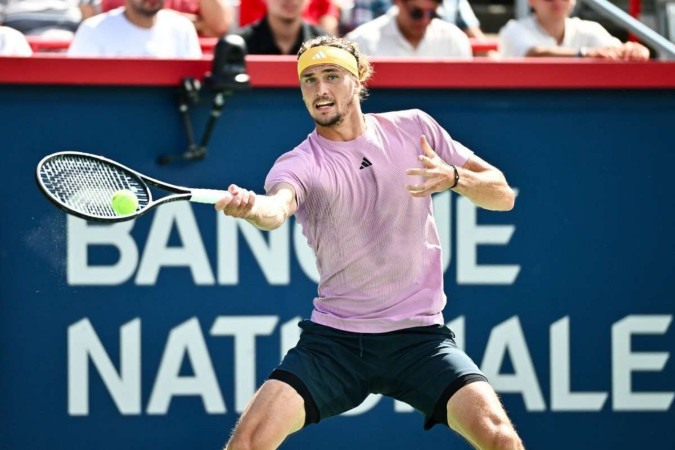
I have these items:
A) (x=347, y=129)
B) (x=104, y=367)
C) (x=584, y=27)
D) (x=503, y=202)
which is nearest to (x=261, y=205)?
(x=347, y=129)

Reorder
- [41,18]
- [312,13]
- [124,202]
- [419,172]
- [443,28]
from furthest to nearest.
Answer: [312,13]
[41,18]
[443,28]
[419,172]
[124,202]

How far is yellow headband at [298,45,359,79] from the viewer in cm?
504

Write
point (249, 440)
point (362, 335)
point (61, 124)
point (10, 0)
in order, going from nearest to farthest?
1. point (249, 440)
2. point (362, 335)
3. point (61, 124)
4. point (10, 0)

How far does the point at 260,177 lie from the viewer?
231 inches

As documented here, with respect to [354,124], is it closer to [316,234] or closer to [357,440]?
[316,234]

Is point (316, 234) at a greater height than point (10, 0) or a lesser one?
lesser

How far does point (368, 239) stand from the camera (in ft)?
16.5

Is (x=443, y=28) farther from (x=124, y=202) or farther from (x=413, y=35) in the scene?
(x=124, y=202)

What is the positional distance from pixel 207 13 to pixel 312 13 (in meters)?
0.58

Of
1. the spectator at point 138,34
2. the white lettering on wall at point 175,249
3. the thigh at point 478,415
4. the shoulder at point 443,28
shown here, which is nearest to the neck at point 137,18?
the spectator at point 138,34

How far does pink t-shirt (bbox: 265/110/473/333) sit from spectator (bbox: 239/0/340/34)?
7.65 ft

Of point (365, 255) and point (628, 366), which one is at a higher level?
point (365, 255)

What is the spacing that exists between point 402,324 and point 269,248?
1.02m

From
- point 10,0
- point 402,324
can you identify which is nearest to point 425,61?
point 402,324
